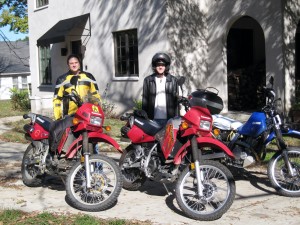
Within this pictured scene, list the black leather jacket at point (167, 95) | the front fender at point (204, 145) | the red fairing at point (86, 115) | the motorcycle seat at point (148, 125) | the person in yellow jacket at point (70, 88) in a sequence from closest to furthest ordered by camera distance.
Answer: the front fender at point (204, 145) < the red fairing at point (86, 115) < the motorcycle seat at point (148, 125) < the black leather jacket at point (167, 95) < the person in yellow jacket at point (70, 88)

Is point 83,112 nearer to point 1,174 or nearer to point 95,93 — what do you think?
point 95,93

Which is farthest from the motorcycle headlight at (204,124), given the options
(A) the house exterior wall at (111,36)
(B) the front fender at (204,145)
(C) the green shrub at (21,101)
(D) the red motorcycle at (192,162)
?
(C) the green shrub at (21,101)

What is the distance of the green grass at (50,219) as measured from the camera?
4.79m

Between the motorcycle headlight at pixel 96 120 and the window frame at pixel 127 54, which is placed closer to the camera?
the motorcycle headlight at pixel 96 120

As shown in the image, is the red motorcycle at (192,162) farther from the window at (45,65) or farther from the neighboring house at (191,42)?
the window at (45,65)

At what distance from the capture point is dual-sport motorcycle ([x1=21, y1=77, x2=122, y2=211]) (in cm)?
517

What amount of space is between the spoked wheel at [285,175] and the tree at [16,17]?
30948 millimetres

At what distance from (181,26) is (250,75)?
2.56m

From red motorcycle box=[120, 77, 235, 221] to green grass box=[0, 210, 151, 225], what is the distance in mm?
609

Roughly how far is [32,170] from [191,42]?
7.91m

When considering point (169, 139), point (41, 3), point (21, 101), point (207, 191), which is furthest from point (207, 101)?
point (21, 101)

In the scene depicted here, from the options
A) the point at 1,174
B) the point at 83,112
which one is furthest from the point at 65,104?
the point at 1,174

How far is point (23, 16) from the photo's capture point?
35656 mm

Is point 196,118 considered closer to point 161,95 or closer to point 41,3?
point 161,95
